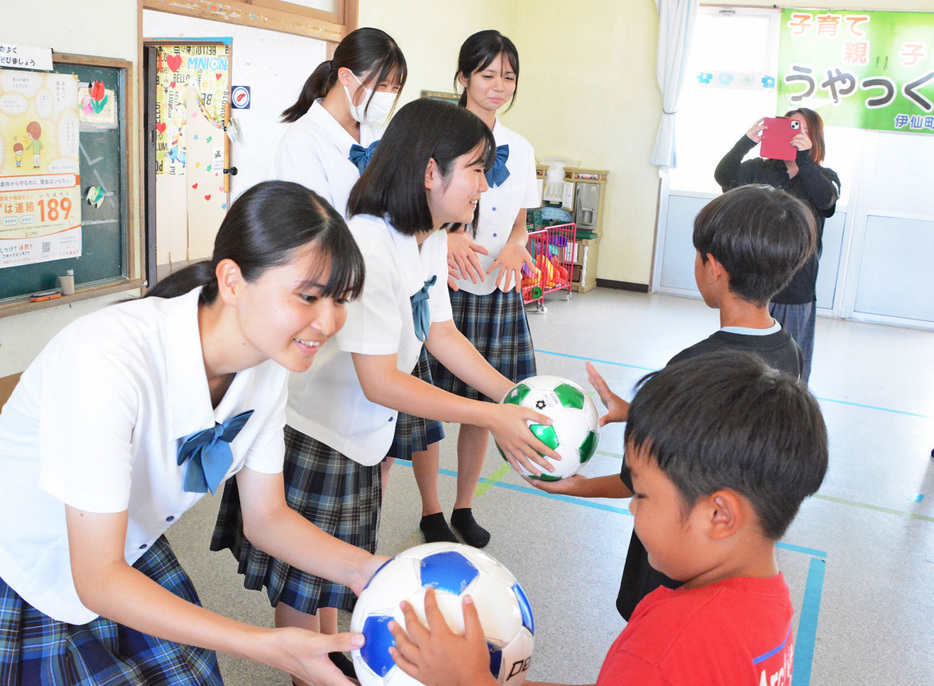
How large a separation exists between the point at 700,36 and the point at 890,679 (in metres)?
6.12

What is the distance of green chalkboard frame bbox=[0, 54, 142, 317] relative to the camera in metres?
3.21

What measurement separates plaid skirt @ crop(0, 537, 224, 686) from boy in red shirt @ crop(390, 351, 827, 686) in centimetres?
46

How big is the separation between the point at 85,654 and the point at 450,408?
829 mm

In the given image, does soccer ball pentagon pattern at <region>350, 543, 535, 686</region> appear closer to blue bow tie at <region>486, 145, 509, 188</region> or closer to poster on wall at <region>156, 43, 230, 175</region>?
blue bow tie at <region>486, 145, 509, 188</region>

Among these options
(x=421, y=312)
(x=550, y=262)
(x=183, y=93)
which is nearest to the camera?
(x=421, y=312)

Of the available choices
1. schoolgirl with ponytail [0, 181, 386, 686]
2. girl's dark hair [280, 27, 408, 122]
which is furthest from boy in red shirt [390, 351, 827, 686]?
girl's dark hair [280, 27, 408, 122]

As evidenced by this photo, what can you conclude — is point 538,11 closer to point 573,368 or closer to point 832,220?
→ point 832,220

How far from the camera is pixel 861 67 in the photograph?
6.66 meters

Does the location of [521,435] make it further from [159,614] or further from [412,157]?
[159,614]

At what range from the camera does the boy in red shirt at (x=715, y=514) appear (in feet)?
3.28

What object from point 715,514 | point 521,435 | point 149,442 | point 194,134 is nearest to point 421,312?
point 521,435

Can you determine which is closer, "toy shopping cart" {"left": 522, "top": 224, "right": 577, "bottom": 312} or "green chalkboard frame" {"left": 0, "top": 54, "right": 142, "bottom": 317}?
"green chalkboard frame" {"left": 0, "top": 54, "right": 142, "bottom": 317}

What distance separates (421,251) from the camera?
196 cm

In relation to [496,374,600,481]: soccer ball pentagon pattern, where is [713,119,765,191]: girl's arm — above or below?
above
